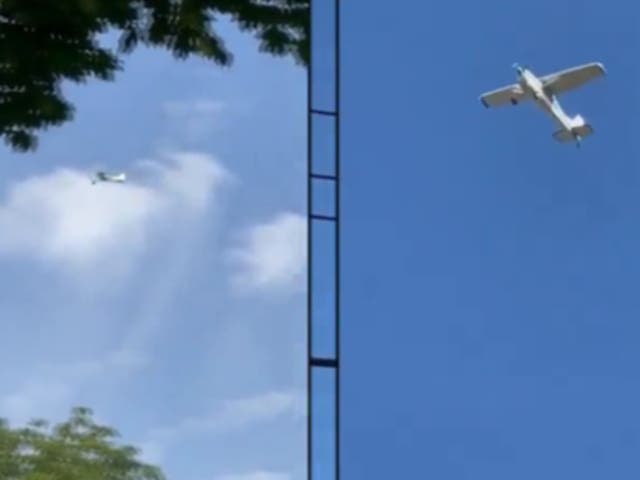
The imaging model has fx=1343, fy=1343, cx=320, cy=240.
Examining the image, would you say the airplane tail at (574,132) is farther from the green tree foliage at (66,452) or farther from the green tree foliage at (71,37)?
the green tree foliage at (66,452)

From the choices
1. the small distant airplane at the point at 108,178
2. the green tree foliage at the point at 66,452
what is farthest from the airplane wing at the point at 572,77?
the green tree foliage at the point at 66,452

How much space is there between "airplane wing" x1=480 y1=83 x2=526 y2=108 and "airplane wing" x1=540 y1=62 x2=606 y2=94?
16cm

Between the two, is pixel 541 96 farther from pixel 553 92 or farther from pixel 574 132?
pixel 574 132

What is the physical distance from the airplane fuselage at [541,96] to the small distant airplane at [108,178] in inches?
114

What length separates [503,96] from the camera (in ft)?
25.8

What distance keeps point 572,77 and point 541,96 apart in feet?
0.79

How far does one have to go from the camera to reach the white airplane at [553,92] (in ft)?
25.8

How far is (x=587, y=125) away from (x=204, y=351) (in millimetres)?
3389

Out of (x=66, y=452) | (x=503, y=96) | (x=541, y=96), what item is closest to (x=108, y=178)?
(x=66, y=452)

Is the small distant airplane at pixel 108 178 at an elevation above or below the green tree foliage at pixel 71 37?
above

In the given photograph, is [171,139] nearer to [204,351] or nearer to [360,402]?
[204,351]

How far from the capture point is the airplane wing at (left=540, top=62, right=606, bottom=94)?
7.91 m

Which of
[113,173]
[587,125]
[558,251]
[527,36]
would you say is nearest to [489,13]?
[527,36]

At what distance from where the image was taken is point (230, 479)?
18.9 feet
